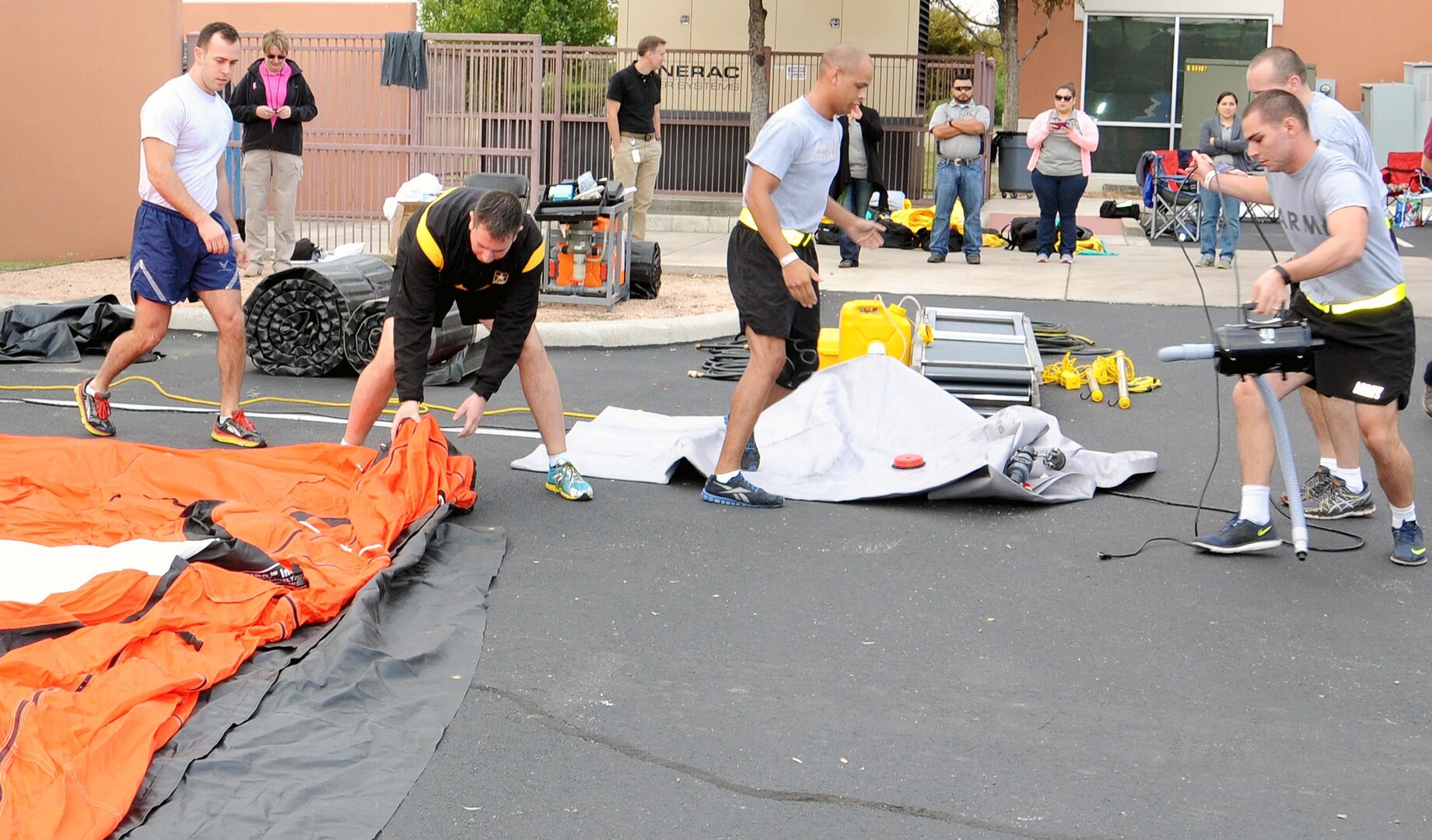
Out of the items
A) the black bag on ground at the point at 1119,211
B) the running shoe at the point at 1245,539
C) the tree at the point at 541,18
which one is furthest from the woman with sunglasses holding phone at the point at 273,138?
the tree at the point at 541,18

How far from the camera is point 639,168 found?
1434 centimetres

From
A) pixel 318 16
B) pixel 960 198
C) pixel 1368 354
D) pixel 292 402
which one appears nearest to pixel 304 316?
pixel 292 402

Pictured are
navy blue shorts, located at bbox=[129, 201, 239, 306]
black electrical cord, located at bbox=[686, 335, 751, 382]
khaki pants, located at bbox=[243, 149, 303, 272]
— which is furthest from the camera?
khaki pants, located at bbox=[243, 149, 303, 272]

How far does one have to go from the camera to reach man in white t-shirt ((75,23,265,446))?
708 cm

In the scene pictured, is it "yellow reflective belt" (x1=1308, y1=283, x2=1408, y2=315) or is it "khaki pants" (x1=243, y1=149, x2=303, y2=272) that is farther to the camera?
"khaki pants" (x1=243, y1=149, x2=303, y2=272)

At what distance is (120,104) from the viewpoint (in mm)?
14414

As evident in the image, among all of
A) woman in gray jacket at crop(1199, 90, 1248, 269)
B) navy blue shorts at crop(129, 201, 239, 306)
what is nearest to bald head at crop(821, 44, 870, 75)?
navy blue shorts at crop(129, 201, 239, 306)

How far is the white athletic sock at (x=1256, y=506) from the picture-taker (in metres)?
5.75

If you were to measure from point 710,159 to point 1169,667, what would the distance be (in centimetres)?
1637

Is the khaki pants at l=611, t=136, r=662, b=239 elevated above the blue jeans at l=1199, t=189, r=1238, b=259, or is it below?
above

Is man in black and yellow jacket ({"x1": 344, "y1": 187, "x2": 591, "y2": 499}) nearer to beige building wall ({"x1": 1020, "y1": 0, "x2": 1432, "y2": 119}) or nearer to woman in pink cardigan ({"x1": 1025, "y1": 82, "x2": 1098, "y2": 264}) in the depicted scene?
woman in pink cardigan ({"x1": 1025, "y1": 82, "x2": 1098, "y2": 264})

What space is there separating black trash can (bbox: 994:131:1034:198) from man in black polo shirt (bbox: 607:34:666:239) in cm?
1008

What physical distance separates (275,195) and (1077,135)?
7.87m

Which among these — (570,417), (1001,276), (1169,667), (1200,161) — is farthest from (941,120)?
(1169,667)
